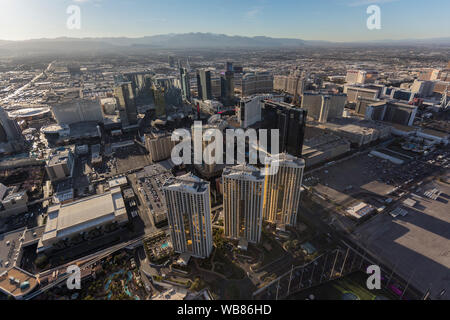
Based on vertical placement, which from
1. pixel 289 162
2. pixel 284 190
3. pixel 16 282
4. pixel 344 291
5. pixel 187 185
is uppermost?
pixel 289 162

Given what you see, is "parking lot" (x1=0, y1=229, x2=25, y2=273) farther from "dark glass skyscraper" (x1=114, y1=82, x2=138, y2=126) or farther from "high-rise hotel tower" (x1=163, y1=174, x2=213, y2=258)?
"dark glass skyscraper" (x1=114, y1=82, x2=138, y2=126)

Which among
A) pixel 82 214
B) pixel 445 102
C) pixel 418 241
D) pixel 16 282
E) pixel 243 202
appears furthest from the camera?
pixel 445 102

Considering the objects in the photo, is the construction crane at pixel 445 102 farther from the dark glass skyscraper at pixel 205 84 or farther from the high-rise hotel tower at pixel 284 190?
the high-rise hotel tower at pixel 284 190

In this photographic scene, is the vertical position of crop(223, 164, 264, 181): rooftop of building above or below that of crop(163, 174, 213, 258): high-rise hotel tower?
above

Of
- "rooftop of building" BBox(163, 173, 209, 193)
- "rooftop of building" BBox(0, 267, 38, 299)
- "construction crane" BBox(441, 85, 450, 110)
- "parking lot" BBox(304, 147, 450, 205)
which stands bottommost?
"rooftop of building" BBox(0, 267, 38, 299)

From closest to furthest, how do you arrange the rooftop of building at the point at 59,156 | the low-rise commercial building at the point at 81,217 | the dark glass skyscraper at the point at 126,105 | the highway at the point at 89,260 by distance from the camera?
the highway at the point at 89,260
the low-rise commercial building at the point at 81,217
the rooftop of building at the point at 59,156
the dark glass skyscraper at the point at 126,105

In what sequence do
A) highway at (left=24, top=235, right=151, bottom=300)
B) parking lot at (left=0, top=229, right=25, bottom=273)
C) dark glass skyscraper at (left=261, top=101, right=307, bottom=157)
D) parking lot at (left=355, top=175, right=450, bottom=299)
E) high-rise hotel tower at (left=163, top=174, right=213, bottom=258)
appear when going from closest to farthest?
high-rise hotel tower at (left=163, top=174, right=213, bottom=258)
highway at (left=24, top=235, right=151, bottom=300)
parking lot at (left=355, top=175, right=450, bottom=299)
parking lot at (left=0, top=229, right=25, bottom=273)
dark glass skyscraper at (left=261, top=101, right=307, bottom=157)

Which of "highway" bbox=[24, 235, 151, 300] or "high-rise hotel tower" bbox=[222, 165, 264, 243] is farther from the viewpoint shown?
"high-rise hotel tower" bbox=[222, 165, 264, 243]

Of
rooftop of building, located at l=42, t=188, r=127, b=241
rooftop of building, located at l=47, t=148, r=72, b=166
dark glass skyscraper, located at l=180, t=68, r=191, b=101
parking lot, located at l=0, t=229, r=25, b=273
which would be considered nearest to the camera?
parking lot, located at l=0, t=229, r=25, b=273

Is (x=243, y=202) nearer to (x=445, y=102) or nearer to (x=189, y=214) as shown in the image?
(x=189, y=214)

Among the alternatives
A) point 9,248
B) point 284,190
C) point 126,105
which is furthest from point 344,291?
point 126,105

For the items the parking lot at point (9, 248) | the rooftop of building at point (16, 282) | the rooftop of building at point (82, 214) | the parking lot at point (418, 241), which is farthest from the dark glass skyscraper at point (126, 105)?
the parking lot at point (418, 241)

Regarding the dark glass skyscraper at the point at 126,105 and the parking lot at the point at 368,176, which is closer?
the parking lot at the point at 368,176

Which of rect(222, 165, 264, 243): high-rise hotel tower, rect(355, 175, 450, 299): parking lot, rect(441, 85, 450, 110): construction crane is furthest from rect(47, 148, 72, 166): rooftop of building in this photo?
rect(441, 85, 450, 110): construction crane
